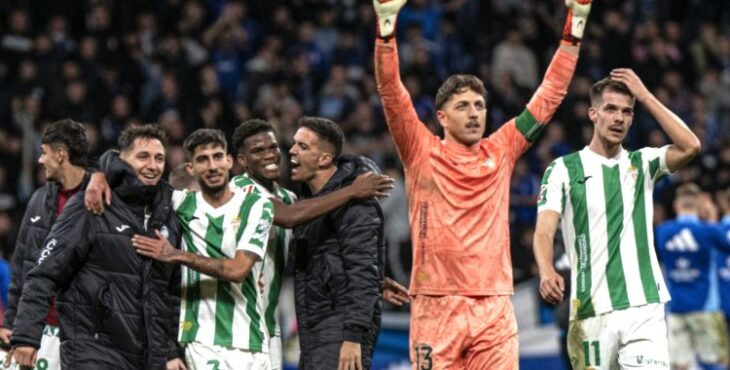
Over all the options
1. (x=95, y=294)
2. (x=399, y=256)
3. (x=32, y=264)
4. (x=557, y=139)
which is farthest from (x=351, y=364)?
(x=557, y=139)

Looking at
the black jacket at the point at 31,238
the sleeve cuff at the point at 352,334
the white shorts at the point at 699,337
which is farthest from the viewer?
the white shorts at the point at 699,337

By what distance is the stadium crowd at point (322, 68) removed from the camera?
15789mm

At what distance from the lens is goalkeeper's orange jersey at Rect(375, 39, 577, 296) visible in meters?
7.50

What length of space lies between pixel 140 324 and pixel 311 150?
1452 millimetres

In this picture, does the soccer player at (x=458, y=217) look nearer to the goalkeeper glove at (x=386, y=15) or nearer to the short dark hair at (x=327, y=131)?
the goalkeeper glove at (x=386, y=15)

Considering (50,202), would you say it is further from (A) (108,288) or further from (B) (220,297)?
(B) (220,297)

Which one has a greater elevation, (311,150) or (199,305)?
(311,150)

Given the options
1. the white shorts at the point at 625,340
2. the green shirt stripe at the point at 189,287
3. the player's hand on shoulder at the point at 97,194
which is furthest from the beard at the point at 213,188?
the white shorts at the point at 625,340

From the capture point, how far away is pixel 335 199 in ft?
25.4

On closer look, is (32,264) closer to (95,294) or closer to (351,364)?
(95,294)

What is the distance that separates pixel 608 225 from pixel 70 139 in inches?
134

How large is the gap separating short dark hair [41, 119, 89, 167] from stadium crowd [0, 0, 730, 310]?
211 inches

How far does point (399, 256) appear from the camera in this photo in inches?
585

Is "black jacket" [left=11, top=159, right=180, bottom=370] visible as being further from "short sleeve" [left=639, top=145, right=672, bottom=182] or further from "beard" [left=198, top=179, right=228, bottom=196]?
"short sleeve" [left=639, top=145, right=672, bottom=182]
